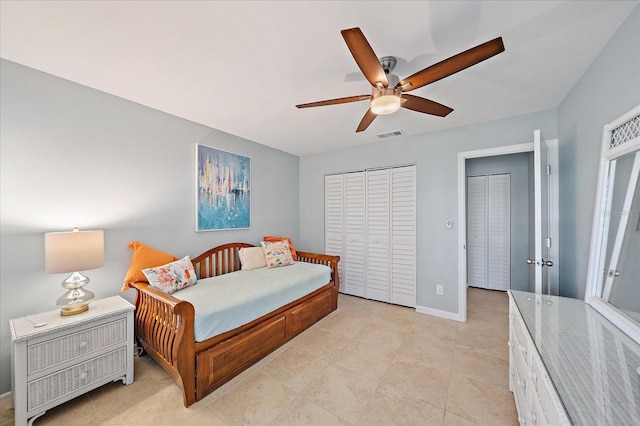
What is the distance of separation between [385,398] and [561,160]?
2.75 meters

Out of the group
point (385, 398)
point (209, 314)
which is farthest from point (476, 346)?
point (209, 314)

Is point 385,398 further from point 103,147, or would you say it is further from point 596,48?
point 103,147

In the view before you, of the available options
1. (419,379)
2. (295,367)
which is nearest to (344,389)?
(295,367)

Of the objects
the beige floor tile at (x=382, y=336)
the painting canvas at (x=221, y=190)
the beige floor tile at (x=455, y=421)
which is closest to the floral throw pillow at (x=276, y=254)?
the painting canvas at (x=221, y=190)

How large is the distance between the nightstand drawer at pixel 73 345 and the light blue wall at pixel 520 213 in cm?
523

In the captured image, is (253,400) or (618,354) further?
(253,400)

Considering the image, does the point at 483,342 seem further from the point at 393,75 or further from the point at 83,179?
the point at 83,179

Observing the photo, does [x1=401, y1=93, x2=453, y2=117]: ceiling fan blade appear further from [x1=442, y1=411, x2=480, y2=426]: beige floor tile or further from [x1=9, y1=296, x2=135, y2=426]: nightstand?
[x1=9, y1=296, x2=135, y2=426]: nightstand

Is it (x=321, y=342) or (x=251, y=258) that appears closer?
(x=321, y=342)

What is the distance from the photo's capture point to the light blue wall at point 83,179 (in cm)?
176

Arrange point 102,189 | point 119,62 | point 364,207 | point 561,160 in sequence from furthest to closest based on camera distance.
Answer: point 364,207 < point 561,160 < point 102,189 < point 119,62

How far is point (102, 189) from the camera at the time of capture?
219 cm

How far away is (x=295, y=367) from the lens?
6.99ft

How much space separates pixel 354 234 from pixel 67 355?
3285 mm
